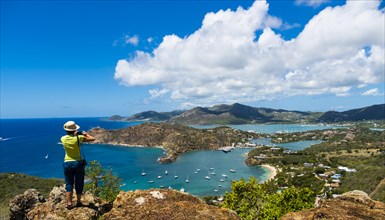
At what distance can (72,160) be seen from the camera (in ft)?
34.9

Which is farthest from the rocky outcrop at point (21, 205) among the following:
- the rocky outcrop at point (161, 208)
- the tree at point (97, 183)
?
the tree at point (97, 183)

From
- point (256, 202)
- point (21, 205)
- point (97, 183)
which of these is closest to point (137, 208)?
point (21, 205)

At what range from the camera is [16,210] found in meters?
13.0

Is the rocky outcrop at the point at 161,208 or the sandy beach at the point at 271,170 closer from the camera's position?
the rocky outcrop at the point at 161,208

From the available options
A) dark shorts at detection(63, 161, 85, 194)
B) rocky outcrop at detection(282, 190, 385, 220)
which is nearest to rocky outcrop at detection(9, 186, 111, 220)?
dark shorts at detection(63, 161, 85, 194)

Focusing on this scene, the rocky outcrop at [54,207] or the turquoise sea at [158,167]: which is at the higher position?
the rocky outcrop at [54,207]

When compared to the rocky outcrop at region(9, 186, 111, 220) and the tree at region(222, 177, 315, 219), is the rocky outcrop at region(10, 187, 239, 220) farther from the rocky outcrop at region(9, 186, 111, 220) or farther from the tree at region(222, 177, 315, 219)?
the tree at region(222, 177, 315, 219)

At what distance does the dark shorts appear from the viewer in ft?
34.5

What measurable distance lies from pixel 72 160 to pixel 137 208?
10.4ft

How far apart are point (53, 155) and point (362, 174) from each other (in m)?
179

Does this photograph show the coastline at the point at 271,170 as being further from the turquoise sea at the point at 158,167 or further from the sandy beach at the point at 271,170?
the turquoise sea at the point at 158,167

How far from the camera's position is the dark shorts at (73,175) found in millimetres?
10524

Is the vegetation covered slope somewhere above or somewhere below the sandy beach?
above

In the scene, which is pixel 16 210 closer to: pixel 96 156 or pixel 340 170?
pixel 340 170
